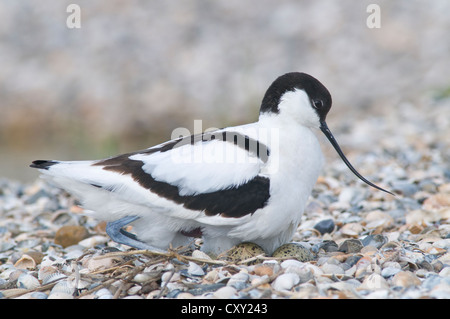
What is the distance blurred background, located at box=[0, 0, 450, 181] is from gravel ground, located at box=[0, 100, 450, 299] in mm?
2805

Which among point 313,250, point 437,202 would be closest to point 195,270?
point 313,250

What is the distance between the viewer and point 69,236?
530 cm

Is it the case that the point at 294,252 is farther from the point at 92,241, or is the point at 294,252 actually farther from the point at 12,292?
the point at 92,241

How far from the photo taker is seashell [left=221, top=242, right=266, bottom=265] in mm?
4008

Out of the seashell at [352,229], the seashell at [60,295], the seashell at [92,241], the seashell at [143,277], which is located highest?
the seashell at [143,277]

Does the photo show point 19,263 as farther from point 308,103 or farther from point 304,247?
point 308,103

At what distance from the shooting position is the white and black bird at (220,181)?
394cm

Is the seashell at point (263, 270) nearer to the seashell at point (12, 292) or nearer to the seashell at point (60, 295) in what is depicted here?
the seashell at point (60, 295)

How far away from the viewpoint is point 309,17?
12727 mm

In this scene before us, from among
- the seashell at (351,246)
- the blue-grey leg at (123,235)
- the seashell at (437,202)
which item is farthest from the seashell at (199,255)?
the seashell at (437,202)

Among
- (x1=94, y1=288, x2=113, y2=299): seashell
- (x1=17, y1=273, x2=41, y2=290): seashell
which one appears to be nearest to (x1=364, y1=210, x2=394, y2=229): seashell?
(x1=94, y1=288, x2=113, y2=299): seashell

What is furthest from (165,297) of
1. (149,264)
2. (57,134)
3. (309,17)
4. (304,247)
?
(309,17)

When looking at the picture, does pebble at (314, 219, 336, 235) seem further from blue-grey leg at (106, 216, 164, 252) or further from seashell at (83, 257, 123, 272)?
seashell at (83, 257, 123, 272)

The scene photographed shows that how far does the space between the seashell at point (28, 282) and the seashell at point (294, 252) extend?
4.88 feet
